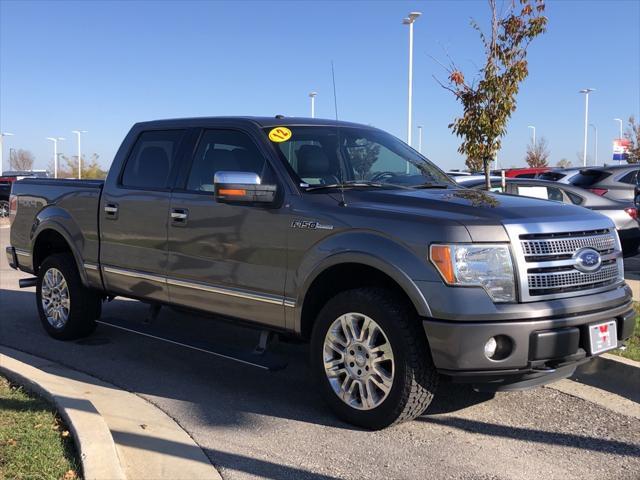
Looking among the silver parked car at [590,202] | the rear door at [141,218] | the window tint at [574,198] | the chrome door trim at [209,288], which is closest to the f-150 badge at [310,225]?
the chrome door trim at [209,288]

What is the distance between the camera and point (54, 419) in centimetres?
411

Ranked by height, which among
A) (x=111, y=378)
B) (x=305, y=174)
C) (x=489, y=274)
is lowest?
(x=111, y=378)

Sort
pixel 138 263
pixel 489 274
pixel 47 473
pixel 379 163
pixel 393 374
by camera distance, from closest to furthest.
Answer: pixel 47 473, pixel 489 274, pixel 393 374, pixel 379 163, pixel 138 263

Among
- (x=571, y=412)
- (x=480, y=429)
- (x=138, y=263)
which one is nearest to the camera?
(x=480, y=429)

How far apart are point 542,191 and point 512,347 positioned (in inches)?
235

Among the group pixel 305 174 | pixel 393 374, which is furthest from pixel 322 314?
pixel 305 174

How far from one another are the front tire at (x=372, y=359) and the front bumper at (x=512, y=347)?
0.17 metres

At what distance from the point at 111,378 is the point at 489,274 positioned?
3294 mm

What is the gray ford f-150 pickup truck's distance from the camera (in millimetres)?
3703

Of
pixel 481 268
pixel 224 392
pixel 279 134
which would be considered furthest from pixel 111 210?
pixel 481 268

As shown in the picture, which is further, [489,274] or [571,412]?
[571,412]

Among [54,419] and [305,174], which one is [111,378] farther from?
[305,174]

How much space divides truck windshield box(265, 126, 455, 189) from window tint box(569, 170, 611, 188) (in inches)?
274

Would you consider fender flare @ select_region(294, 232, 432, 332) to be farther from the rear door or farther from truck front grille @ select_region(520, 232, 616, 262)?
the rear door
